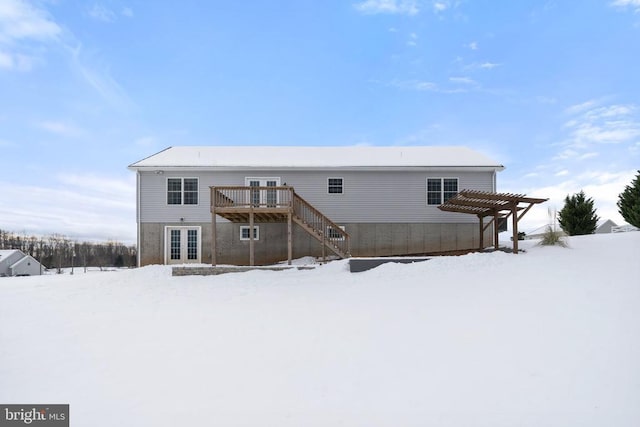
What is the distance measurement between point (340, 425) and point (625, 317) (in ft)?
24.6

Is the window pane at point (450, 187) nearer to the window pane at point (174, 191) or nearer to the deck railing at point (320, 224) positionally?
the deck railing at point (320, 224)

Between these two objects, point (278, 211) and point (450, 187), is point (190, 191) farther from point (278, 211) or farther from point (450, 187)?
point (450, 187)

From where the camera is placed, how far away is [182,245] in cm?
1848

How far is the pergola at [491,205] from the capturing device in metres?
14.7

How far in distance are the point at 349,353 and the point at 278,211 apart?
905cm

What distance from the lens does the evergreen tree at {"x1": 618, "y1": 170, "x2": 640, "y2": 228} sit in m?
23.7

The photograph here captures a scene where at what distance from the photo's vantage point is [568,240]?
16.8 metres

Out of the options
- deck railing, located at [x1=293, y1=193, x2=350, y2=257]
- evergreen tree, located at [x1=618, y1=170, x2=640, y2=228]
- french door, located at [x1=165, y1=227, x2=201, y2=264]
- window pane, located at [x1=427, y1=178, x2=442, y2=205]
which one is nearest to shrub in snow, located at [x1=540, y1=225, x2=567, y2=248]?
window pane, located at [x1=427, y1=178, x2=442, y2=205]

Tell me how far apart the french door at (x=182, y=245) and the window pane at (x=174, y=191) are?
1370mm

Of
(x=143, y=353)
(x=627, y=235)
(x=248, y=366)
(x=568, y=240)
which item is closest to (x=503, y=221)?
(x=568, y=240)

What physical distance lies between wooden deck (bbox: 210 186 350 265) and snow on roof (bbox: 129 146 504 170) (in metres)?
1.73

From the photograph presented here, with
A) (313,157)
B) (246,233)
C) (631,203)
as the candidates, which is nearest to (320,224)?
A: (246,233)

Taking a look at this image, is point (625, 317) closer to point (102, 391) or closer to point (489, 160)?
point (102, 391)

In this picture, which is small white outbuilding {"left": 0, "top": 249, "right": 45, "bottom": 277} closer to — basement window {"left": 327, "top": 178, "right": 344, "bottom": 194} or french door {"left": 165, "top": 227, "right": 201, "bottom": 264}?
french door {"left": 165, "top": 227, "right": 201, "bottom": 264}
